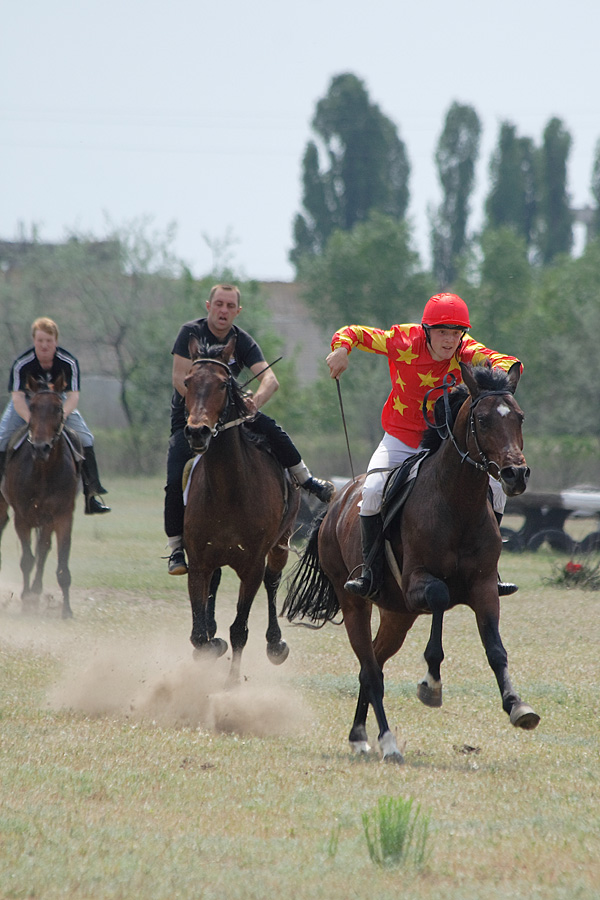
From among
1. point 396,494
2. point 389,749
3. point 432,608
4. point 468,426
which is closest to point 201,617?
point 396,494

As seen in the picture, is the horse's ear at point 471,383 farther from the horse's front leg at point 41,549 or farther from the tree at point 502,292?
the tree at point 502,292

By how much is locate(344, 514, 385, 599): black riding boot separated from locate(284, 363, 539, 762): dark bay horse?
2.8 inches

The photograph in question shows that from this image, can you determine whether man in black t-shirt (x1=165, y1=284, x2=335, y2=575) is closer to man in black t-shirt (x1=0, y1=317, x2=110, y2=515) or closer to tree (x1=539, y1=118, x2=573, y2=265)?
man in black t-shirt (x1=0, y1=317, x2=110, y2=515)

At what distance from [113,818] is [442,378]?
3263 mm

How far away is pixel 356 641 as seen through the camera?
6.74m

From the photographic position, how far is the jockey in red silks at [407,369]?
6426 millimetres

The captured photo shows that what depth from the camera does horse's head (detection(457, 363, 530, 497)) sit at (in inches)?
213

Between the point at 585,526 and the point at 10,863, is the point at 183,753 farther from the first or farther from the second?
the point at 585,526

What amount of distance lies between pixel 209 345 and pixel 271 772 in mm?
3529

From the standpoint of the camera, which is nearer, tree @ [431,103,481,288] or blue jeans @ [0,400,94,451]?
blue jeans @ [0,400,94,451]

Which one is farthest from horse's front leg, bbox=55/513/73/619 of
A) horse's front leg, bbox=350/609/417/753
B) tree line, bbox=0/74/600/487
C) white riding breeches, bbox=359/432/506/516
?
tree line, bbox=0/74/600/487

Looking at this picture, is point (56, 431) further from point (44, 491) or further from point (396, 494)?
point (396, 494)

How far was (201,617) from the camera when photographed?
7926 millimetres

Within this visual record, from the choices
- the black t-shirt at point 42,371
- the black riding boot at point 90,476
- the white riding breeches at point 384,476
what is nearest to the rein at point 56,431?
the black t-shirt at point 42,371
